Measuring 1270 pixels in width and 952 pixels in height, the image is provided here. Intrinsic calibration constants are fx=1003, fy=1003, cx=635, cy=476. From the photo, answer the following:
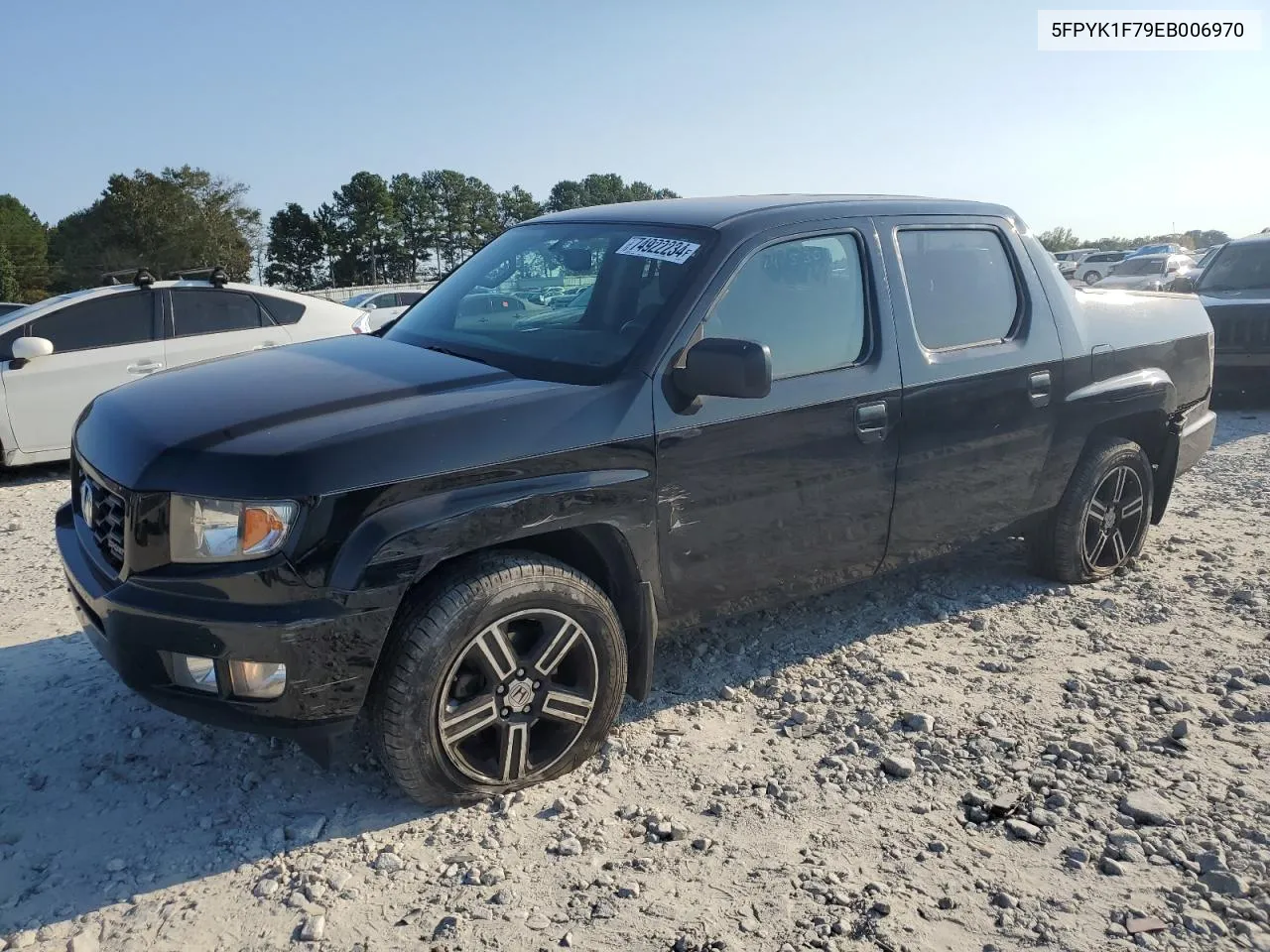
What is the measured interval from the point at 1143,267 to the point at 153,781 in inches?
1193

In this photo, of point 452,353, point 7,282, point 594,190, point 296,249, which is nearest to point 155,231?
point 7,282

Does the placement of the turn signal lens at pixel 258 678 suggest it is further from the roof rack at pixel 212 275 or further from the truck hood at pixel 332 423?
the roof rack at pixel 212 275

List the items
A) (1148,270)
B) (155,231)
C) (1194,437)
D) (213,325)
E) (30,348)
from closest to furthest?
1. (1194,437)
2. (30,348)
3. (213,325)
4. (1148,270)
5. (155,231)

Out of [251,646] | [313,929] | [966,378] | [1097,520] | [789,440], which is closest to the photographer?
[313,929]

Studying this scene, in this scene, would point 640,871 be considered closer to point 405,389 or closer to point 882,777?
point 882,777

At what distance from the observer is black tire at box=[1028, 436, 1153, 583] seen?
4.80m

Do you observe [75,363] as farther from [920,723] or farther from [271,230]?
[271,230]

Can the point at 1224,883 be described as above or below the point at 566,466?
below

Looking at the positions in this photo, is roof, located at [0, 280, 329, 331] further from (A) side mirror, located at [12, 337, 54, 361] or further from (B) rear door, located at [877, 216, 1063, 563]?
(B) rear door, located at [877, 216, 1063, 563]

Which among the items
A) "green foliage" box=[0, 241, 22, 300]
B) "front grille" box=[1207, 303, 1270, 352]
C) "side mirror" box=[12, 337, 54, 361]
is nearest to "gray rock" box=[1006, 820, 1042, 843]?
"side mirror" box=[12, 337, 54, 361]

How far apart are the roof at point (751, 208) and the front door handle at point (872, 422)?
2.46 feet

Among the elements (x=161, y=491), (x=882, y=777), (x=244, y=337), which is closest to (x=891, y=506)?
(x=882, y=777)

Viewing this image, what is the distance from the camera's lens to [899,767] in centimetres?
332

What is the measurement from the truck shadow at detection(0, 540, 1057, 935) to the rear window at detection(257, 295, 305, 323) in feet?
16.0
